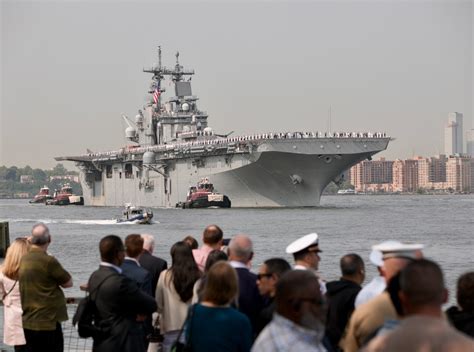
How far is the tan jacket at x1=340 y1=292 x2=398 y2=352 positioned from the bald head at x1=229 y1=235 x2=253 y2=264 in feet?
4.42

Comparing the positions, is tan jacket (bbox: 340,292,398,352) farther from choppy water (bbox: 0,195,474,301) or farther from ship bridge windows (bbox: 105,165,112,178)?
ship bridge windows (bbox: 105,165,112,178)

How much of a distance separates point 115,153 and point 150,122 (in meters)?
4.07

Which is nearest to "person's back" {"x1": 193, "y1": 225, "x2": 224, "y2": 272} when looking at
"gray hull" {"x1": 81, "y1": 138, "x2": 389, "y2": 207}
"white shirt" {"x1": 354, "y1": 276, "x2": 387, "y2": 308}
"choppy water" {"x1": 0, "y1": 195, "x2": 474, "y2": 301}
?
"white shirt" {"x1": 354, "y1": 276, "x2": 387, "y2": 308}

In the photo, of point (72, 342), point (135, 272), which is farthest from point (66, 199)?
point (135, 272)

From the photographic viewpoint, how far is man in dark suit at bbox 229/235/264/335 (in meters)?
5.62

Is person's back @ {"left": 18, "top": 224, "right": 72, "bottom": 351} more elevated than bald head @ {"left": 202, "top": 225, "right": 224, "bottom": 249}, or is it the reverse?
bald head @ {"left": 202, "top": 225, "right": 224, "bottom": 249}

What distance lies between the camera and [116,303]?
19.4 feet

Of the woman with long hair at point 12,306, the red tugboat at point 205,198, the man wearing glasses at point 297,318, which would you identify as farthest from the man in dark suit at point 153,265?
the red tugboat at point 205,198

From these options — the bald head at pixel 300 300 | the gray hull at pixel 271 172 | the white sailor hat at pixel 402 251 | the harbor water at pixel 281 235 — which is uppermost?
the gray hull at pixel 271 172

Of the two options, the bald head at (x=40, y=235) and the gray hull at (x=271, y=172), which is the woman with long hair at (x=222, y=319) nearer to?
the bald head at (x=40, y=235)

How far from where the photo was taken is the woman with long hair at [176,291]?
→ 6500 mm

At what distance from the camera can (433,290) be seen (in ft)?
9.93

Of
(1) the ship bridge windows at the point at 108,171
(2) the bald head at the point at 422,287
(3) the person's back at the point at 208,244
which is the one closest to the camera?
(2) the bald head at the point at 422,287

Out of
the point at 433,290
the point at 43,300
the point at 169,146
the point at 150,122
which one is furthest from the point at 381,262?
the point at 150,122
